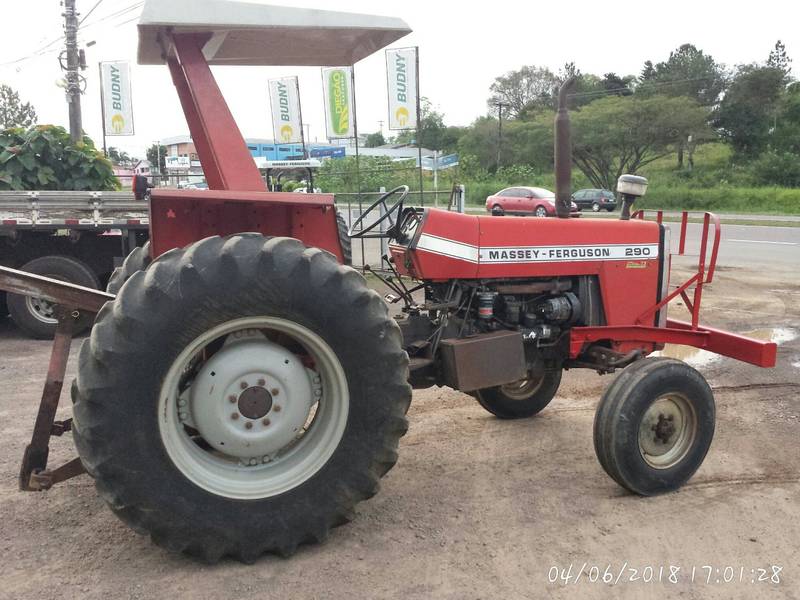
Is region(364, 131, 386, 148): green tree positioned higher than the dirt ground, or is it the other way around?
region(364, 131, 386, 148): green tree

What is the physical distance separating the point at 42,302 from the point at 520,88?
2587 inches

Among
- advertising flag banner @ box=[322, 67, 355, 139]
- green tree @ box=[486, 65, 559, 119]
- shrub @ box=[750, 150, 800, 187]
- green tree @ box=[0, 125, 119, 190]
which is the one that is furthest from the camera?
green tree @ box=[486, 65, 559, 119]

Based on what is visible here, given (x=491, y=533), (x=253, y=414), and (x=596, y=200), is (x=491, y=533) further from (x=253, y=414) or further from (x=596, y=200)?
(x=596, y=200)

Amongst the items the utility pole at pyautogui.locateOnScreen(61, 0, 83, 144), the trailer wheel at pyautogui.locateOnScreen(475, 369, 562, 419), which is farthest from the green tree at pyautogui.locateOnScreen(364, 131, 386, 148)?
the trailer wheel at pyautogui.locateOnScreen(475, 369, 562, 419)

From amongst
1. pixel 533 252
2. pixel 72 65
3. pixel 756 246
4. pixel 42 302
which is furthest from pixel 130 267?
pixel 756 246

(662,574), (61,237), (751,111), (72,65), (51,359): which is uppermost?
(751,111)

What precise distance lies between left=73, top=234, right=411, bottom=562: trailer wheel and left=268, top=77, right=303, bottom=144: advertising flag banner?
15.1 meters

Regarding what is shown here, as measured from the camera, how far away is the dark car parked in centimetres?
3425

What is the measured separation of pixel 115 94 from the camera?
17031mm

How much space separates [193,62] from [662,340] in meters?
2.90

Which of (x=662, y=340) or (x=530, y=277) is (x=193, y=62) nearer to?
(x=530, y=277)

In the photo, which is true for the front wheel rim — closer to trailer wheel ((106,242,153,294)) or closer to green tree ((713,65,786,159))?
trailer wheel ((106,242,153,294))

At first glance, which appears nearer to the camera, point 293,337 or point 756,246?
point 293,337

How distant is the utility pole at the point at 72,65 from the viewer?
1562 centimetres
